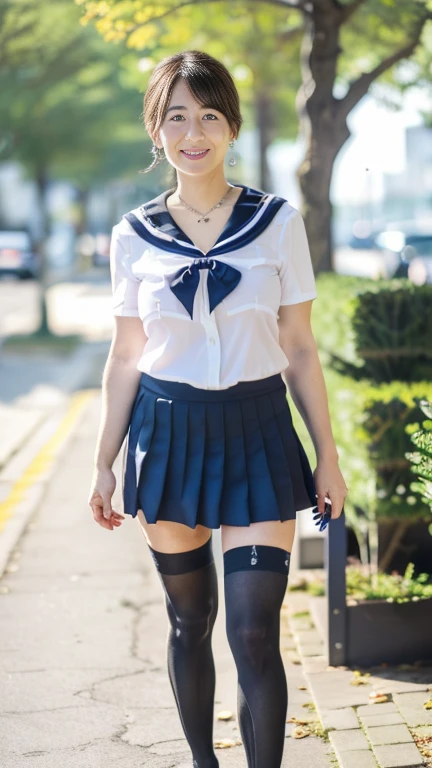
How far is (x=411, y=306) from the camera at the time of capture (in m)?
5.29

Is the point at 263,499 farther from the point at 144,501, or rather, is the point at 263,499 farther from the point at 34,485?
the point at 34,485

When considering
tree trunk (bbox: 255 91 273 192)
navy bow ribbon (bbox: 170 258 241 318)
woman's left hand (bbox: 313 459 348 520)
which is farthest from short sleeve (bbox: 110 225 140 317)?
tree trunk (bbox: 255 91 273 192)

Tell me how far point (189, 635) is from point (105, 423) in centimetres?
62

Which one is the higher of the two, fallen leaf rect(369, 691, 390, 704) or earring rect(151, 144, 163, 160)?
earring rect(151, 144, 163, 160)

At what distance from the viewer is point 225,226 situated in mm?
2818

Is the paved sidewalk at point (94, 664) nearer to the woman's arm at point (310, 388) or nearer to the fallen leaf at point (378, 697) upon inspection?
the fallen leaf at point (378, 697)

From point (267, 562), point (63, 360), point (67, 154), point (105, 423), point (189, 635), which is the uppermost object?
point (67, 154)

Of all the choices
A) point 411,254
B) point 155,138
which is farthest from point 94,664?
point 411,254

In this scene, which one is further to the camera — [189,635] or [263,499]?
[189,635]

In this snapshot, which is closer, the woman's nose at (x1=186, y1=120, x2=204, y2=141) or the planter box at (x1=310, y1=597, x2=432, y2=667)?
the woman's nose at (x1=186, y1=120, x2=204, y2=141)

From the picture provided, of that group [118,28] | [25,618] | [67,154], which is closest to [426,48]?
[118,28]

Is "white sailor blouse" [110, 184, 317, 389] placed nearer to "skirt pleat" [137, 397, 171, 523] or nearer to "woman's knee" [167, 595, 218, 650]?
"skirt pleat" [137, 397, 171, 523]

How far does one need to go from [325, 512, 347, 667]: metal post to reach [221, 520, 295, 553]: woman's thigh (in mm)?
1252

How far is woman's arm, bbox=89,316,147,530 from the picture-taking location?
2930 mm
